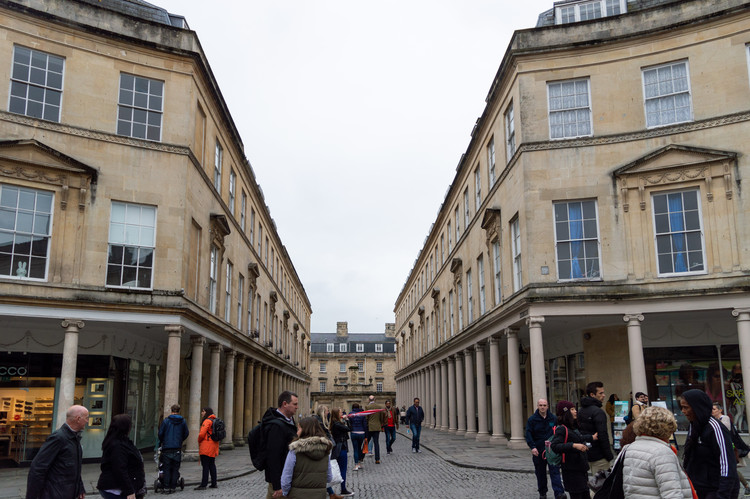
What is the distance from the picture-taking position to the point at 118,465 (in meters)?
7.45

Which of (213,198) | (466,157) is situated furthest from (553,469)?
(466,157)

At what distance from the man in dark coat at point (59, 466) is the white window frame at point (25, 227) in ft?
39.2

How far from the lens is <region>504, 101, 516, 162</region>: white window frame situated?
2200 centimetres

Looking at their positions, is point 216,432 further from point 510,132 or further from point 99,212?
point 510,132

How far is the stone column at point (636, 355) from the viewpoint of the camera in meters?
18.4

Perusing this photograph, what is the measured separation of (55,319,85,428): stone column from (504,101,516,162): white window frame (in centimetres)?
1446

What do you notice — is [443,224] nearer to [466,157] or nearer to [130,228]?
[466,157]

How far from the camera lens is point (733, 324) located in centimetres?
1970

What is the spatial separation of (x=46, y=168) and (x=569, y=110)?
15.4 metres

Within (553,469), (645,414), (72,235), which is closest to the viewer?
(645,414)

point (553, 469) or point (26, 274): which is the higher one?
point (26, 274)

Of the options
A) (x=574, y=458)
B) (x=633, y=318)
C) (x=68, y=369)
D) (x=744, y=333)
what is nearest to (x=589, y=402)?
(x=574, y=458)

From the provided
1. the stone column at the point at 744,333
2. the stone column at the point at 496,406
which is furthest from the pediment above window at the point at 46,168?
the stone column at the point at 744,333

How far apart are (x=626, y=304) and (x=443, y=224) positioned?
20640 mm
